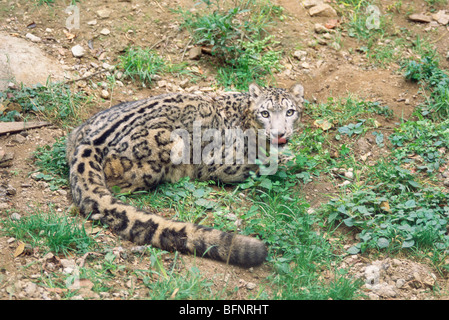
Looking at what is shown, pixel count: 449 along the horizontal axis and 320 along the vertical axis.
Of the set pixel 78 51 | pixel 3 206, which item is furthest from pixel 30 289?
pixel 78 51

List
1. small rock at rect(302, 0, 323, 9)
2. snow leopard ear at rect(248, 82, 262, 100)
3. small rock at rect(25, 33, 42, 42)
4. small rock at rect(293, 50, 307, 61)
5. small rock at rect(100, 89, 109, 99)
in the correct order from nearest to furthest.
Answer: snow leopard ear at rect(248, 82, 262, 100) → small rock at rect(100, 89, 109, 99) → small rock at rect(25, 33, 42, 42) → small rock at rect(293, 50, 307, 61) → small rock at rect(302, 0, 323, 9)

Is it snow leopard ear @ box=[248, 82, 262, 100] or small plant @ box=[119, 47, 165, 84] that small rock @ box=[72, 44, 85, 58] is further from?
snow leopard ear @ box=[248, 82, 262, 100]

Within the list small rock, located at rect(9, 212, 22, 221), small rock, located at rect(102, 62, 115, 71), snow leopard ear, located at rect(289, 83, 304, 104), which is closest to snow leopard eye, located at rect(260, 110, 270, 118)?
snow leopard ear, located at rect(289, 83, 304, 104)

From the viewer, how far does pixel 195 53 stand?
8.20 meters

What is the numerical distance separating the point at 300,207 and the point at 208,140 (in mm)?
1510

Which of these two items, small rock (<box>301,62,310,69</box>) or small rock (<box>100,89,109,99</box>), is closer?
small rock (<box>100,89,109,99</box>)

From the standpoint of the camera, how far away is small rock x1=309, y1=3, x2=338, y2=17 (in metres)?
8.92

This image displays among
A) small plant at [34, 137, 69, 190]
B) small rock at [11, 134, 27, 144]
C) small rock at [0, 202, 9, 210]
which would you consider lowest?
small rock at [0, 202, 9, 210]

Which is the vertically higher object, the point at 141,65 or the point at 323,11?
the point at 323,11

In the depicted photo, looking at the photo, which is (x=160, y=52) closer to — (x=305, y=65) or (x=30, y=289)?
(x=305, y=65)

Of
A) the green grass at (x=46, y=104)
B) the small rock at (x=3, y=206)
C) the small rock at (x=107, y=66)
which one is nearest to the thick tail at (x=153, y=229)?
Answer: the small rock at (x=3, y=206)

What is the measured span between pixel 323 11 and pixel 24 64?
516 cm

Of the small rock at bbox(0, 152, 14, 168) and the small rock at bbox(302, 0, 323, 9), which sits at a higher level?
the small rock at bbox(302, 0, 323, 9)

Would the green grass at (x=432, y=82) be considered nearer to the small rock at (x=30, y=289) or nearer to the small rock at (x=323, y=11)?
the small rock at (x=323, y=11)
